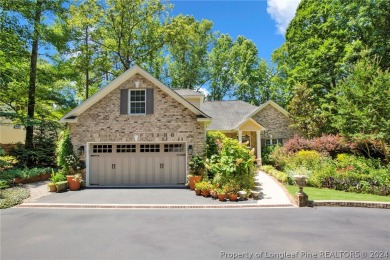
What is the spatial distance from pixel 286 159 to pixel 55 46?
65.5 ft

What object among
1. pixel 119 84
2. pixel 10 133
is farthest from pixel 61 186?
pixel 10 133

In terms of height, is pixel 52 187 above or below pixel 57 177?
below

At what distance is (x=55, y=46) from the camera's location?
20500 millimetres

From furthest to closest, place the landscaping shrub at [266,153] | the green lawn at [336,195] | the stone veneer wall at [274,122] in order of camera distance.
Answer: the stone veneer wall at [274,122] → the landscaping shrub at [266,153] → the green lawn at [336,195]

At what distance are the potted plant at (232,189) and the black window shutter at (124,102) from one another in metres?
7.16

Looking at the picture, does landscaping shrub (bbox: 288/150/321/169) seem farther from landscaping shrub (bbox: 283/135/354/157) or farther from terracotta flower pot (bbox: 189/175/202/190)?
terracotta flower pot (bbox: 189/175/202/190)

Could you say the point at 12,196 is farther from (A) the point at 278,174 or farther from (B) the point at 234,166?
(A) the point at 278,174

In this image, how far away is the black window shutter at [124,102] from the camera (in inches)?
576

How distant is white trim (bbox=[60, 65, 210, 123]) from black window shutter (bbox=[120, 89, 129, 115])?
0.59 meters

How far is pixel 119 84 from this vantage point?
48.7ft

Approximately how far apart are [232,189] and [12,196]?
9.80 metres

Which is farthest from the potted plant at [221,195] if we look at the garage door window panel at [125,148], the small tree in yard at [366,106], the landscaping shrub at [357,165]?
the small tree in yard at [366,106]

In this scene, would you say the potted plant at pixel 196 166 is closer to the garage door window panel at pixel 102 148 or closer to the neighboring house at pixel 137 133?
the neighboring house at pixel 137 133

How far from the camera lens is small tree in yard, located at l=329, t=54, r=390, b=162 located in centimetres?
1553
